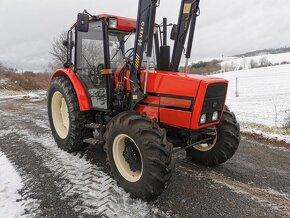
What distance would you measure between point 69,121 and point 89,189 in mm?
1587

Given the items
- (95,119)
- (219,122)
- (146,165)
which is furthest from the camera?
(95,119)

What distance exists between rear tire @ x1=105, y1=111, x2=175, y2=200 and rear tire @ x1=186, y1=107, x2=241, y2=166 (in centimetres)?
136

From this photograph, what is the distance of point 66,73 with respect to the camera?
527cm

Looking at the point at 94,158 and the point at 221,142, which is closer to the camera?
the point at 221,142

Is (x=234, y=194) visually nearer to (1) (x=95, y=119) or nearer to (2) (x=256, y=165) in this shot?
(2) (x=256, y=165)

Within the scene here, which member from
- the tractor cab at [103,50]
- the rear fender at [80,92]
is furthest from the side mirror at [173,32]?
the rear fender at [80,92]

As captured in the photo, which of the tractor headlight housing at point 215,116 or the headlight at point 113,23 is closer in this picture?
the tractor headlight housing at point 215,116

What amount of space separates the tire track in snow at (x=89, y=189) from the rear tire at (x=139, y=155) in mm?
148

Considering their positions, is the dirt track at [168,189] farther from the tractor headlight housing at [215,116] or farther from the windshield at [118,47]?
the windshield at [118,47]

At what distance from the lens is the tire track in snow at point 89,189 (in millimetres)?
3285

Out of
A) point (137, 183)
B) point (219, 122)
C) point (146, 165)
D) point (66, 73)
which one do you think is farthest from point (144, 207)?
point (66, 73)

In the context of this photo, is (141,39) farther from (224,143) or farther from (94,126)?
(224,143)

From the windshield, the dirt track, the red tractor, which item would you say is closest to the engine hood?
the red tractor

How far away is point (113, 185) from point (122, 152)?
0.46 meters
